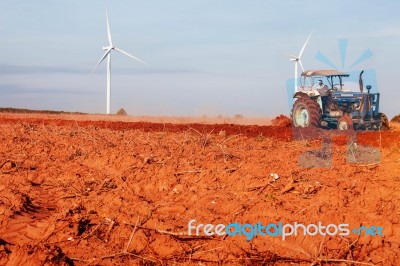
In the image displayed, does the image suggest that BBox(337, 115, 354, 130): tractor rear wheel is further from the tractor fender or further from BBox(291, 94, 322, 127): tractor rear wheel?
the tractor fender

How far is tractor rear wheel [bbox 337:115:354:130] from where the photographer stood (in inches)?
671

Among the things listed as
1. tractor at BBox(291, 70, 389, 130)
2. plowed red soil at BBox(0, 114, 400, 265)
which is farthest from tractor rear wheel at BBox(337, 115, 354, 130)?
plowed red soil at BBox(0, 114, 400, 265)

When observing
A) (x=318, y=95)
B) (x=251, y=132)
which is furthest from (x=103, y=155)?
(x=318, y=95)

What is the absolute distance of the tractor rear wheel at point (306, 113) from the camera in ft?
58.3

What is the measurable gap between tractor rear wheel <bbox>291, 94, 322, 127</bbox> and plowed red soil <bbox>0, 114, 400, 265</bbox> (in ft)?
24.7

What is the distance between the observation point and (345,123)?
17.3 meters

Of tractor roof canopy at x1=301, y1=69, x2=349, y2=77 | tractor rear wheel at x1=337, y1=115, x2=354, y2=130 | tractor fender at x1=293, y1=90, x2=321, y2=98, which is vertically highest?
tractor roof canopy at x1=301, y1=69, x2=349, y2=77

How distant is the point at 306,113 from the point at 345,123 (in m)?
1.56

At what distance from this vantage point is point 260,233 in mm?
6270

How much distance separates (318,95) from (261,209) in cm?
1226

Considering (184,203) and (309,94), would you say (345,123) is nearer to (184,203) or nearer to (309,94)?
(309,94)

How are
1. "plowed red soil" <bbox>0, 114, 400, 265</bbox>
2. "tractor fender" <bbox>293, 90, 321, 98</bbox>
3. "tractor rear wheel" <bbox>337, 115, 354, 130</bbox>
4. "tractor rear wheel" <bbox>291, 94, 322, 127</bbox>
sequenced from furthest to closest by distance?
"tractor fender" <bbox>293, 90, 321, 98</bbox> → "tractor rear wheel" <bbox>291, 94, 322, 127</bbox> → "tractor rear wheel" <bbox>337, 115, 354, 130</bbox> → "plowed red soil" <bbox>0, 114, 400, 265</bbox>

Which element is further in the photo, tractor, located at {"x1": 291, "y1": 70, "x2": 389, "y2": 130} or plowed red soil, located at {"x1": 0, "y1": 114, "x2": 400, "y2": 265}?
tractor, located at {"x1": 291, "y1": 70, "x2": 389, "y2": 130}

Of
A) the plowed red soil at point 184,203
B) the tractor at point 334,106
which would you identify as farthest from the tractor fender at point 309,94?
the plowed red soil at point 184,203
